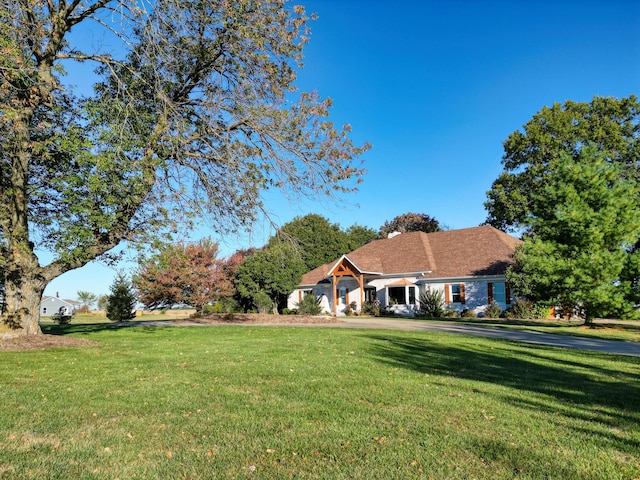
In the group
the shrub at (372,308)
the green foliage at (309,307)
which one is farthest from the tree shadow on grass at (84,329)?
the shrub at (372,308)

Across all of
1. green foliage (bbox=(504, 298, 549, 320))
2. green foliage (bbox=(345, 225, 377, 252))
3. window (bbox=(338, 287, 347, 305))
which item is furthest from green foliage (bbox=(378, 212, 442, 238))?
green foliage (bbox=(504, 298, 549, 320))

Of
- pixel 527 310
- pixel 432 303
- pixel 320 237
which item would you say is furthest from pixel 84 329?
pixel 320 237

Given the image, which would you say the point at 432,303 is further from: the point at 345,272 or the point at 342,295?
the point at 342,295

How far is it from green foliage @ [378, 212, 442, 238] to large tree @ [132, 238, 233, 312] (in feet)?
80.9

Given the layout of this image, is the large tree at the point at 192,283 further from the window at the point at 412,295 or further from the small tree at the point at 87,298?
the small tree at the point at 87,298

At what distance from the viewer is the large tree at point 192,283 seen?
103ft

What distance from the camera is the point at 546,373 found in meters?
8.12

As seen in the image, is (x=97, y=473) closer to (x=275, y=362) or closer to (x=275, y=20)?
(x=275, y=362)

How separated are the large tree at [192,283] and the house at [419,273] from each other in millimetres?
6782

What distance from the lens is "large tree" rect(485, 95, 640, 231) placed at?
107 ft

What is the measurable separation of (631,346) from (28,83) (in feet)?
60.8

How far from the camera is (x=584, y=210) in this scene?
20.1 meters

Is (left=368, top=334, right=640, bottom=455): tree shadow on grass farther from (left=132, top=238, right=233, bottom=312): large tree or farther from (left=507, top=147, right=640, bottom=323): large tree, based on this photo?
(left=132, top=238, right=233, bottom=312): large tree

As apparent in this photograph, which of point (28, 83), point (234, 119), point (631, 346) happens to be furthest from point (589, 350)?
point (28, 83)
